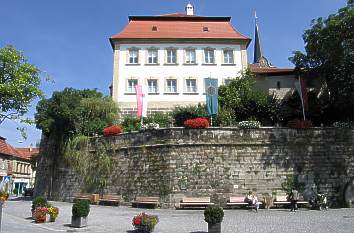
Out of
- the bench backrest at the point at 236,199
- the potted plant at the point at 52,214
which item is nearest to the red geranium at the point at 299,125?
the bench backrest at the point at 236,199

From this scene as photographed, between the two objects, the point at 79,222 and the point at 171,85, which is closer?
the point at 79,222

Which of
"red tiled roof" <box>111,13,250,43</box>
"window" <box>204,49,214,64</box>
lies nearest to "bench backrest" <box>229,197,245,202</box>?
"window" <box>204,49,214,64</box>

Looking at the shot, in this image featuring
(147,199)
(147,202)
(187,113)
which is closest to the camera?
(147,202)

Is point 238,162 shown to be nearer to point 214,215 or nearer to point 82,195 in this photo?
point 82,195

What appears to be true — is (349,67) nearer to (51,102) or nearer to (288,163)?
(288,163)

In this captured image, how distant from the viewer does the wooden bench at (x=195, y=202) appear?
23828mm

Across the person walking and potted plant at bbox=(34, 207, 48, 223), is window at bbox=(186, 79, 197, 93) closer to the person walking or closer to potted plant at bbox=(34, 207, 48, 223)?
the person walking

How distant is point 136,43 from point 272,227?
26.2 meters

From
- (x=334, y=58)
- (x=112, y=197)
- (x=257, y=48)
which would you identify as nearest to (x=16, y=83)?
(x=112, y=197)

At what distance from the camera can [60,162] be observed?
107ft

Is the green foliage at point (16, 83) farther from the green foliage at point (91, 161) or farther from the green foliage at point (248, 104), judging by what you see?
the green foliage at point (248, 104)

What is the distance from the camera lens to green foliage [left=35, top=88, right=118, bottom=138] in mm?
31094

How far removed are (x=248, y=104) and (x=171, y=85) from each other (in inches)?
305

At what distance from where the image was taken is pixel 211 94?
28.1 metres
